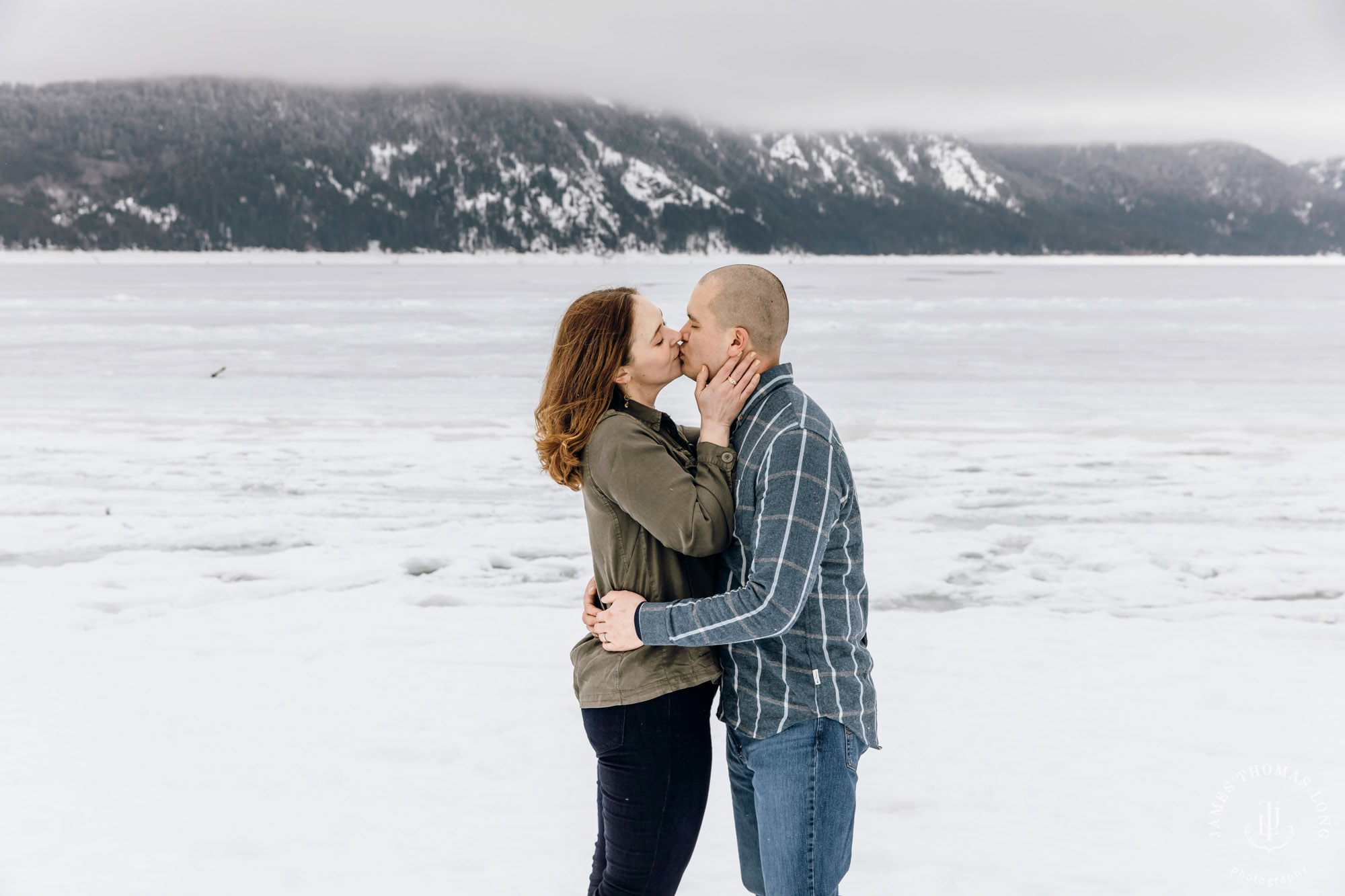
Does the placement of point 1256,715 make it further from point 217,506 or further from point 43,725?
point 217,506

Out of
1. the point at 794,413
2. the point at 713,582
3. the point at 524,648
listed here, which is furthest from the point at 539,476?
the point at 794,413

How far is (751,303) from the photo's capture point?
1.96 meters

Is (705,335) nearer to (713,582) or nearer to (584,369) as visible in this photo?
(584,369)

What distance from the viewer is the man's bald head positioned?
6.37ft

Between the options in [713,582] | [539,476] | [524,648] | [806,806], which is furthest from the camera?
[539,476]

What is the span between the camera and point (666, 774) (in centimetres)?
199

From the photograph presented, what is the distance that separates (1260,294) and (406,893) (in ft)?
177

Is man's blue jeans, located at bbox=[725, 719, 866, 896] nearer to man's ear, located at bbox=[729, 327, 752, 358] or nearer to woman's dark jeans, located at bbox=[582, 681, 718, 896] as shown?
woman's dark jeans, located at bbox=[582, 681, 718, 896]

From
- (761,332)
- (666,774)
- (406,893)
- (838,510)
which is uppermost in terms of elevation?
(761,332)

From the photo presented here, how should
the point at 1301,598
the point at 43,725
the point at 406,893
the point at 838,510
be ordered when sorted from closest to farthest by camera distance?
the point at 838,510 < the point at 406,893 < the point at 43,725 < the point at 1301,598

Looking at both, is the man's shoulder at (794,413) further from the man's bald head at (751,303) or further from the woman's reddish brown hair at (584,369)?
the woman's reddish brown hair at (584,369)

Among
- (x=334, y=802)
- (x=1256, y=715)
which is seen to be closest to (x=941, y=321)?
(x=1256, y=715)

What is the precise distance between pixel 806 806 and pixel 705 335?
102 cm

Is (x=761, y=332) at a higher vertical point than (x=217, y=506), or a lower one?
higher
